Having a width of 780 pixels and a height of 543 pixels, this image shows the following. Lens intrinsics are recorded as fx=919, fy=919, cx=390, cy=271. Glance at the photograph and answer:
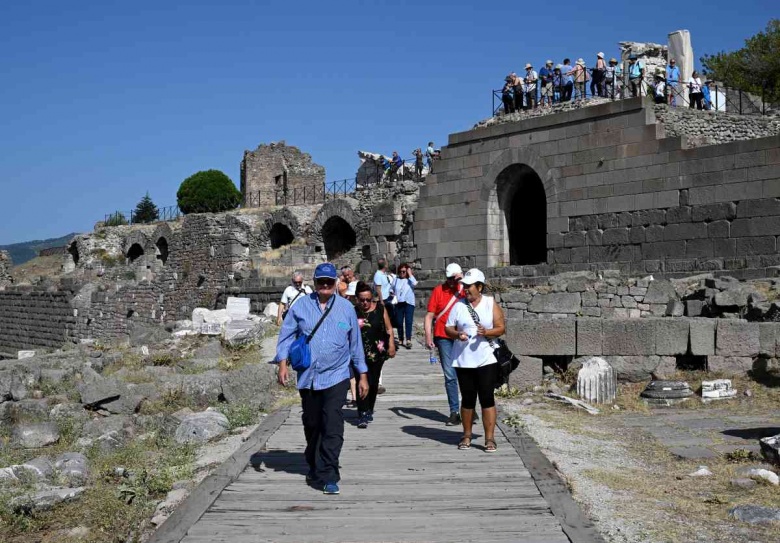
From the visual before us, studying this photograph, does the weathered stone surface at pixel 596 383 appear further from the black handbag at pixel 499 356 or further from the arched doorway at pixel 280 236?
the arched doorway at pixel 280 236

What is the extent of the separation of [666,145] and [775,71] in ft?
82.0

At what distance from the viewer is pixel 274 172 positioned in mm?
48281

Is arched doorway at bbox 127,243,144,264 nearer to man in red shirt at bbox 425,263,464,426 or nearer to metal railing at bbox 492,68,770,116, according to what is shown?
metal railing at bbox 492,68,770,116

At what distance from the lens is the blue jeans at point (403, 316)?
49.0 feet

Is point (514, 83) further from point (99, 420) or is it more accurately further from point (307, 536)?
point (307, 536)

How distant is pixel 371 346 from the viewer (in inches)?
360

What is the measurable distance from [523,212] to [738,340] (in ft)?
37.3

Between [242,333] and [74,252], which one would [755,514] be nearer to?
[242,333]

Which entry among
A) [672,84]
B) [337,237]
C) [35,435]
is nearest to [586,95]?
[672,84]

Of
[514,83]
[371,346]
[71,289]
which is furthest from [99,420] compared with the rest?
[71,289]

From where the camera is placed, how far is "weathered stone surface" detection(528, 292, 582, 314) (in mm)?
16234

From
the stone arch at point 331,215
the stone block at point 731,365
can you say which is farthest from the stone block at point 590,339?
the stone arch at point 331,215

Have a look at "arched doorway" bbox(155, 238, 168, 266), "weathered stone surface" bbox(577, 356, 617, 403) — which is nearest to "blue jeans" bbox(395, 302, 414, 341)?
"weathered stone surface" bbox(577, 356, 617, 403)

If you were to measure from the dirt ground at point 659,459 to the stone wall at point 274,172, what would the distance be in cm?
3727
